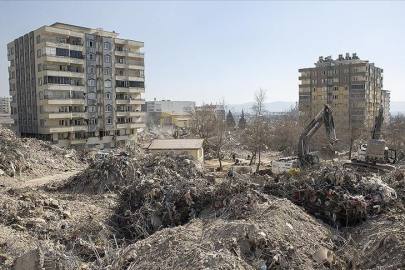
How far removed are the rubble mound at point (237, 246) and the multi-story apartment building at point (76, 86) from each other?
29995 millimetres

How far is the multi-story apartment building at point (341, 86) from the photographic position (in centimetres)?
5166

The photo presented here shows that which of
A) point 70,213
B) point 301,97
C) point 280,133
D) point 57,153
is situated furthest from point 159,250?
point 301,97

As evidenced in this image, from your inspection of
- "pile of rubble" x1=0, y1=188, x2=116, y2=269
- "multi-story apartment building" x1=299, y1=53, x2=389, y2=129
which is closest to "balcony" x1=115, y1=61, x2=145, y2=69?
"multi-story apartment building" x1=299, y1=53, x2=389, y2=129

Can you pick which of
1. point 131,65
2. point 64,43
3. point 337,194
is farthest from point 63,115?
point 337,194

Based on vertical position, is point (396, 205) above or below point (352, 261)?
above

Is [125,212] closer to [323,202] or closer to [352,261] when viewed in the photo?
[323,202]

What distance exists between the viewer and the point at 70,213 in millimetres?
11781

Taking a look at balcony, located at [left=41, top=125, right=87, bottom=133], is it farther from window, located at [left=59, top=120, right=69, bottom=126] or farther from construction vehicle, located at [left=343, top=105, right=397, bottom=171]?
construction vehicle, located at [left=343, top=105, right=397, bottom=171]

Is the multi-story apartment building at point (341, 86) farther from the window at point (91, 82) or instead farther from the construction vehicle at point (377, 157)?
the construction vehicle at point (377, 157)

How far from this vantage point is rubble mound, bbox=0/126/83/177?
68.1ft

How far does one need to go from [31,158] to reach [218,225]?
19680 millimetres

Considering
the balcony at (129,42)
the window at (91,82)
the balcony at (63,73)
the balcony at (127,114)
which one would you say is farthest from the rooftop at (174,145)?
the balcony at (129,42)

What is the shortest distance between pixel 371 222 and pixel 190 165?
9.68 meters

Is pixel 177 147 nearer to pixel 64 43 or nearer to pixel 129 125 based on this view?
pixel 129 125
